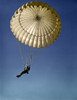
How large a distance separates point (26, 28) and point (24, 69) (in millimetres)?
5703

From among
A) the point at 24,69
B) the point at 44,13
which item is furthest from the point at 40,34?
the point at 24,69

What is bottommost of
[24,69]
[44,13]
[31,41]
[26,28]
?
[24,69]

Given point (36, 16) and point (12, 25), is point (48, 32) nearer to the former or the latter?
point (36, 16)

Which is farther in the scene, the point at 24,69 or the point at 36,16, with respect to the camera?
the point at 24,69

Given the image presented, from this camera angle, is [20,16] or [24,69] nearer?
[20,16]

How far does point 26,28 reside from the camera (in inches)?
1073

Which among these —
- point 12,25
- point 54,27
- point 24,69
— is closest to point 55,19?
point 54,27

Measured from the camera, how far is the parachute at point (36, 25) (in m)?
26.4

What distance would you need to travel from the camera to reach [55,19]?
88.5 ft

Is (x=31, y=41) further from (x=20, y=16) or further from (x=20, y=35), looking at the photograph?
(x=20, y=16)

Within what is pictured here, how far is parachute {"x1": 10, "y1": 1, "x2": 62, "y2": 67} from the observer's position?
2641 cm

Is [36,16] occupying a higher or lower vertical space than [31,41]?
higher

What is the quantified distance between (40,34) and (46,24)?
151 centimetres

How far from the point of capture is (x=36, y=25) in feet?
89.5
